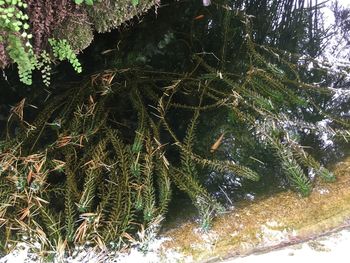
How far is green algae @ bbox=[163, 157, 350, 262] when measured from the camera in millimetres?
1674

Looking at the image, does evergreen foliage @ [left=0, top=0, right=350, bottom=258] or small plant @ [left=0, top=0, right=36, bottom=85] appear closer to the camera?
small plant @ [left=0, top=0, right=36, bottom=85]

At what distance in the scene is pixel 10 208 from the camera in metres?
1.85

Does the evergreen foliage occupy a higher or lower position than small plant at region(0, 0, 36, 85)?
lower

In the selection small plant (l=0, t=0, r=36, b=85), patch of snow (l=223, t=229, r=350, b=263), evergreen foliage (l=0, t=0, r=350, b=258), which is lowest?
patch of snow (l=223, t=229, r=350, b=263)

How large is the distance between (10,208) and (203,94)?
45.8 inches

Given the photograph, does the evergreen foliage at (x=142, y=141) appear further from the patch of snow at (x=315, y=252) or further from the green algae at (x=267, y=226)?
the patch of snow at (x=315, y=252)

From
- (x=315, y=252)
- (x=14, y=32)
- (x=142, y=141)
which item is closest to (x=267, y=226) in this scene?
(x=315, y=252)

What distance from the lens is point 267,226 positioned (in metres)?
1.72

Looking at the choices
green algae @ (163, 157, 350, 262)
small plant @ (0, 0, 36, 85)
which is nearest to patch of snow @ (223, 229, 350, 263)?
green algae @ (163, 157, 350, 262)

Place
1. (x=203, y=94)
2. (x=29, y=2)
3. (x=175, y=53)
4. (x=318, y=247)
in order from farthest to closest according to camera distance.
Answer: (x=175, y=53), (x=203, y=94), (x=29, y=2), (x=318, y=247)

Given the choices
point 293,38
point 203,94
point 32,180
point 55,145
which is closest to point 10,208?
point 32,180

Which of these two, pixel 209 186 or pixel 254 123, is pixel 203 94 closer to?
pixel 254 123

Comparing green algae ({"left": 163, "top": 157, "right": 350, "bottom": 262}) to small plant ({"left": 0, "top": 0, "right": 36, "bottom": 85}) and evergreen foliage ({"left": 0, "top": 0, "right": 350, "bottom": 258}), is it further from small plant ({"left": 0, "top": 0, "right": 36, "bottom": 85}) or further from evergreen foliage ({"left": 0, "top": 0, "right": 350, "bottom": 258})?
small plant ({"left": 0, "top": 0, "right": 36, "bottom": 85})

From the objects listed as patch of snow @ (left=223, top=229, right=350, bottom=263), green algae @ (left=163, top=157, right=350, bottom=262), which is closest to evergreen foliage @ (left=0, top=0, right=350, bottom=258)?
green algae @ (left=163, top=157, right=350, bottom=262)
